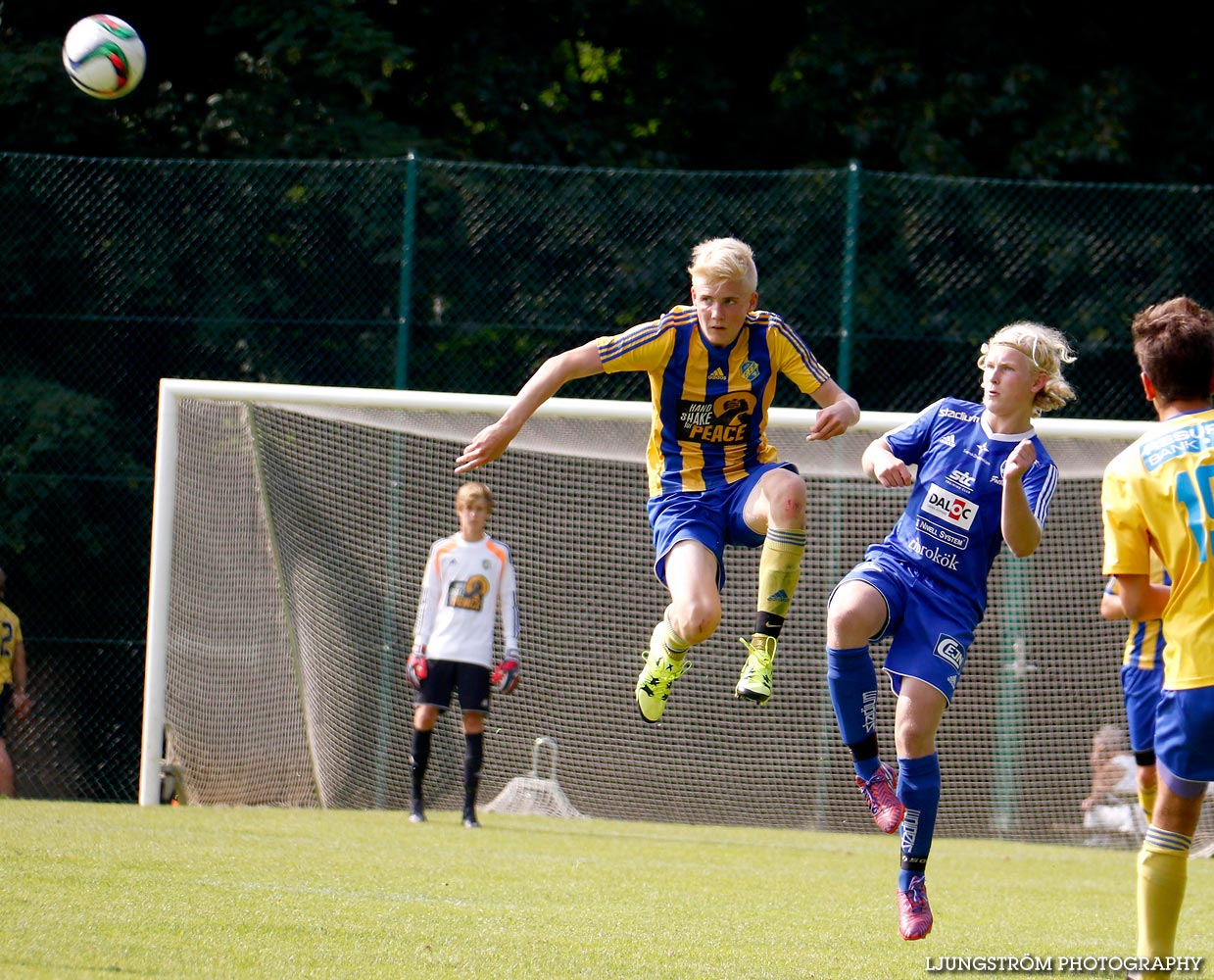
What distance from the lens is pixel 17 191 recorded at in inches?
418

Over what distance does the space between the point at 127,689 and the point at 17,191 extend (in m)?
3.56

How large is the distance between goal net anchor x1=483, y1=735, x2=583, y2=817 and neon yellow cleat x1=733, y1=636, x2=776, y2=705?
4689 millimetres

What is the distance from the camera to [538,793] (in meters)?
9.98

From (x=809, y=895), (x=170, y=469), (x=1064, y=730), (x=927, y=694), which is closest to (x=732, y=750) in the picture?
(x=1064, y=730)

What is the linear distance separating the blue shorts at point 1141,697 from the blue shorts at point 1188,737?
90.9 inches

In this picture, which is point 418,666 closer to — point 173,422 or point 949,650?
point 173,422

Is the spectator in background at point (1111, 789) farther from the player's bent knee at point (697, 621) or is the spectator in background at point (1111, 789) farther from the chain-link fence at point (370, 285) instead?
the player's bent knee at point (697, 621)

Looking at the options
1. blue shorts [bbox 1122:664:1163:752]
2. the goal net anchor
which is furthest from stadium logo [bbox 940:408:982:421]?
the goal net anchor

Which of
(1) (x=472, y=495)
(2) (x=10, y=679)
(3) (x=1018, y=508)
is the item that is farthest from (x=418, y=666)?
(3) (x=1018, y=508)

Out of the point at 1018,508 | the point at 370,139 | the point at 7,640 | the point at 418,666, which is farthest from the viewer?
the point at 370,139

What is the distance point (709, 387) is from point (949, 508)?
0.98m

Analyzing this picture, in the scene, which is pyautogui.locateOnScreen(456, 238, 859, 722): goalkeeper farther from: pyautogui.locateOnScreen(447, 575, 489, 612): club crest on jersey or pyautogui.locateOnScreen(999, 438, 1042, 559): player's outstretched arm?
pyautogui.locateOnScreen(447, 575, 489, 612): club crest on jersey

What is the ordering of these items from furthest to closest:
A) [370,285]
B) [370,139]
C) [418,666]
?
[370,139]
[370,285]
[418,666]

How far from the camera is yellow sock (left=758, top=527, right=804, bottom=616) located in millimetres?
5316
